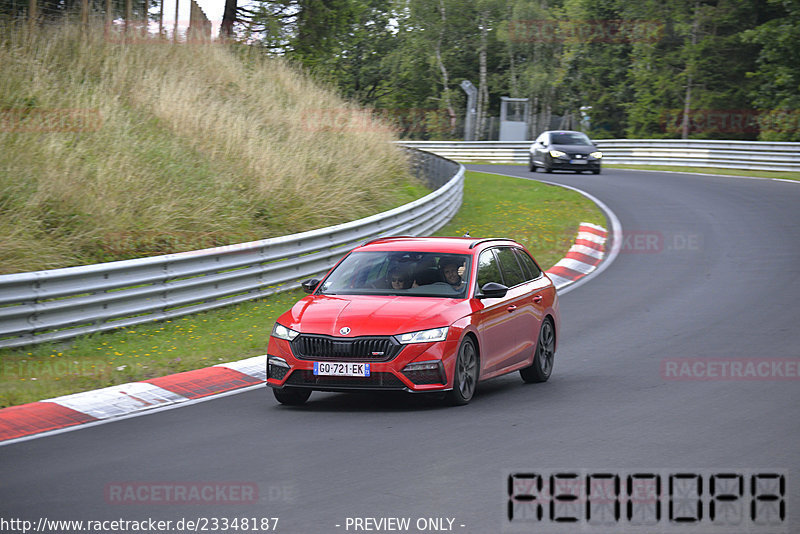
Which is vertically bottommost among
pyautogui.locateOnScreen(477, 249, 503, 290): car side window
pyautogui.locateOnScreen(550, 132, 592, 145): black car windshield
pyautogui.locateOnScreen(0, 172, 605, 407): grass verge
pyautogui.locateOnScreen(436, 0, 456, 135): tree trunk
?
pyautogui.locateOnScreen(0, 172, 605, 407): grass verge

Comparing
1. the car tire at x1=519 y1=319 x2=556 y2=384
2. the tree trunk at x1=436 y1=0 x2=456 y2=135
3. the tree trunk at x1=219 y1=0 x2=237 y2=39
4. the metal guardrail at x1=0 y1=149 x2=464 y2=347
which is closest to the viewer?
the car tire at x1=519 y1=319 x2=556 y2=384

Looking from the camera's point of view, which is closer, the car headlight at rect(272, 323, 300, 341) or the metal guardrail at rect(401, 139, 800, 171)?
the car headlight at rect(272, 323, 300, 341)

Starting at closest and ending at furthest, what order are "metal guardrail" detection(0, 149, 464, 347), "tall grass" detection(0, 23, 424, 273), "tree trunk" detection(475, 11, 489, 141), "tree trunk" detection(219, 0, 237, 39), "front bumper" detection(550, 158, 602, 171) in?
"metal guardrail" detection(0, 149, 464, 347) < "tall grass" detection(0, 23, 424, 273) < "front bumper" detection(550, 158, 602, 171) < "tree trunk" detection(219, 0, 237, 39) < "tree trunk" detection(475, 11, 489, 141)

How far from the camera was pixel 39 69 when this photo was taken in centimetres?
2278

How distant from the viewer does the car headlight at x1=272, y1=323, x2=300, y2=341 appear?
31.3 feet

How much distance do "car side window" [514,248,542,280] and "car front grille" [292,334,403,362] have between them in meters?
2.97

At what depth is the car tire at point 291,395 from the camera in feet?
31.9

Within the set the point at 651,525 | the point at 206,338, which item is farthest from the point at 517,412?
the point at 206,338

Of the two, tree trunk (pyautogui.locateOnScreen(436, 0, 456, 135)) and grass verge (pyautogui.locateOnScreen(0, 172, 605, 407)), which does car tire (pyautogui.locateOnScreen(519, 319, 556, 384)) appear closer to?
grass verge (pyautogui.locateOnScreen(0, 172, 605, 407))

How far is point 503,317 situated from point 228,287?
6.20 meters

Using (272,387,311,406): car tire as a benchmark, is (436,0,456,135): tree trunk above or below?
above

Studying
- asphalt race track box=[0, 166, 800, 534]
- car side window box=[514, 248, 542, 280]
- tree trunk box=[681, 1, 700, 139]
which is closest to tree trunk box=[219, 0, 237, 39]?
tree trunk box=[681, 1, 700, 139]

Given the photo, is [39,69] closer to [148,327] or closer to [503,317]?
[148,327]

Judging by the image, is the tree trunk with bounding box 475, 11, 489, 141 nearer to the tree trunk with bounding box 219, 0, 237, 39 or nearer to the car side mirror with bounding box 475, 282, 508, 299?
the tree trunk with bounding box 219, 0, 237, 39
